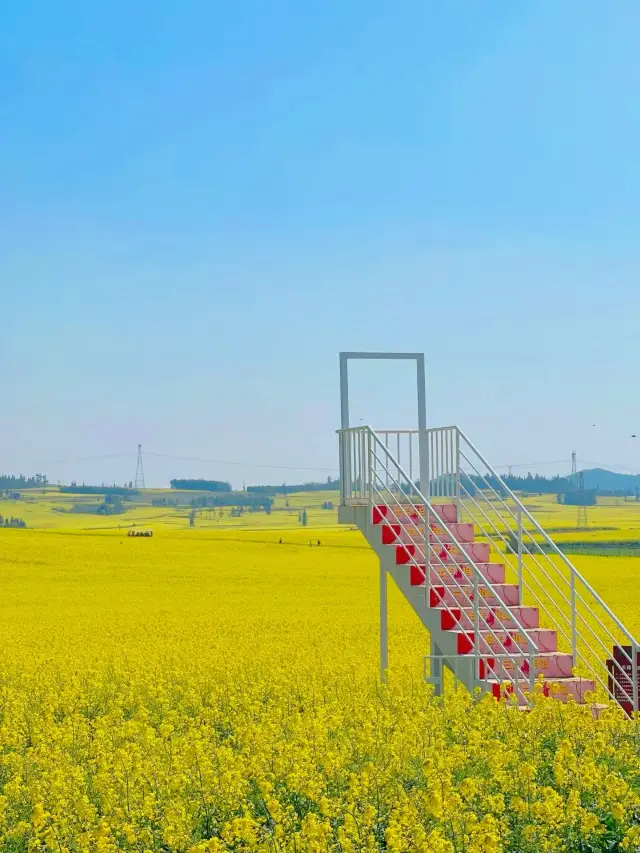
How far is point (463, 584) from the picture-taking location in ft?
51.7

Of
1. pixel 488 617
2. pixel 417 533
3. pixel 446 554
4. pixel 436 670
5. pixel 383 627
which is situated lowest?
pixel 436 670

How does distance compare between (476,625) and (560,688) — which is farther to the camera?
(476,625)

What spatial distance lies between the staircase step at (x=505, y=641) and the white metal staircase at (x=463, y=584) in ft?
0.05

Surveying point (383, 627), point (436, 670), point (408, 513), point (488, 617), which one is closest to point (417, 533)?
point (408, 513)

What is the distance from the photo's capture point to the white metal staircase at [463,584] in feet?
45.9

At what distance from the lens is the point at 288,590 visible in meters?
37.1

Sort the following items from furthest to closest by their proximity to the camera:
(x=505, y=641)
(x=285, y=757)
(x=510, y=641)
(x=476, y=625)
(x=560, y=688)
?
1. (x=510, y=641)
2. (x=505, y=641)
3. (x=476, y=625)
4. (x=560, y=688)
5. (x=285, y=757)

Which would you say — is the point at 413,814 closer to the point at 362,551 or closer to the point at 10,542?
the point at 10,542

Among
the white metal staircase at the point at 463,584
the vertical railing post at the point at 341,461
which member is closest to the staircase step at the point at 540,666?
the white metal staircase at the point at 463,584

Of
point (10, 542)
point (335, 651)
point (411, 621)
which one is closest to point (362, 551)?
point (10, 542)

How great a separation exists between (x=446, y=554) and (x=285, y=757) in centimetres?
672

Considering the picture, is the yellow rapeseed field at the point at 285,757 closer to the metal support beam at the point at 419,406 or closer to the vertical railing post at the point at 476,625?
the vertical railing post at the point at 476,625

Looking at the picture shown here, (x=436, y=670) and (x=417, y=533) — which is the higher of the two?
(x=417, y=533)

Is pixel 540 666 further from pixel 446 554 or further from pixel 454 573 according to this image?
pixel 446 554
